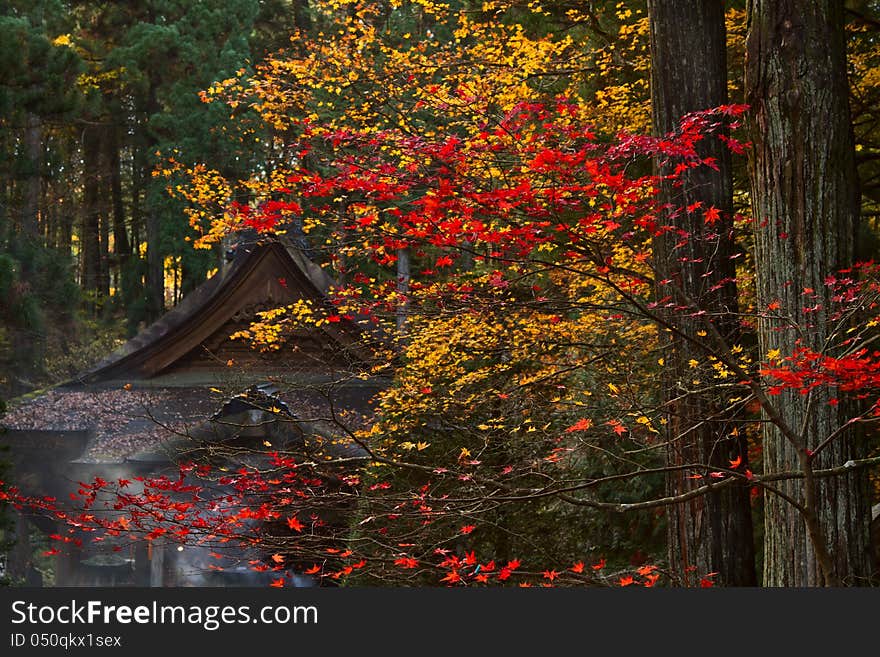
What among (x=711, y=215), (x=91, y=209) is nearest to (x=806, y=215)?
(x=711, y=215)

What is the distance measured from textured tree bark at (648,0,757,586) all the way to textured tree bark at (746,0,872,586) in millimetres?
727

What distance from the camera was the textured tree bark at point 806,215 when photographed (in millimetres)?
4293

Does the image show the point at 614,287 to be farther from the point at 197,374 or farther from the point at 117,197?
the point at 117,197

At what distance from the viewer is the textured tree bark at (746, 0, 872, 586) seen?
429cm

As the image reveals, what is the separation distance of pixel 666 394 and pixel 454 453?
112 inches

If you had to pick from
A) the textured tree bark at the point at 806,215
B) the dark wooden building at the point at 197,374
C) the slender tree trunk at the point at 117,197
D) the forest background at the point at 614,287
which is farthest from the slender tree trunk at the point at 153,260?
the textured tree bark at the point at 806,215

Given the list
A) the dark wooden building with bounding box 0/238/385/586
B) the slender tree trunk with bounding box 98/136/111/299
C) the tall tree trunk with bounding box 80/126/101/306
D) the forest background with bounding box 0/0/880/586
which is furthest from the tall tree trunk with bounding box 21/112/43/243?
the dark wooden building with bounding box 0/238/385/586

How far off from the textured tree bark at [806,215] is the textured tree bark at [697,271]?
73 cm

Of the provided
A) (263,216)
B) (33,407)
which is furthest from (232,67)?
(263,216)

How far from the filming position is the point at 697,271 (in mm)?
5445

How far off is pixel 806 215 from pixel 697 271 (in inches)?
42.7

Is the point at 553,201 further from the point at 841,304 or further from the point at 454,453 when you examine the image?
the point at 454,453

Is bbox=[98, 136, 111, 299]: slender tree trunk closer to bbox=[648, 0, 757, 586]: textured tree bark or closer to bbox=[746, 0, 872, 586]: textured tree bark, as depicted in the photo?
bbox=[648, 0, 757, 586]: textured tree bark

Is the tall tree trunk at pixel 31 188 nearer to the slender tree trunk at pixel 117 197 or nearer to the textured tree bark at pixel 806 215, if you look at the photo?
the slender tree trunk at pixel 117 197
